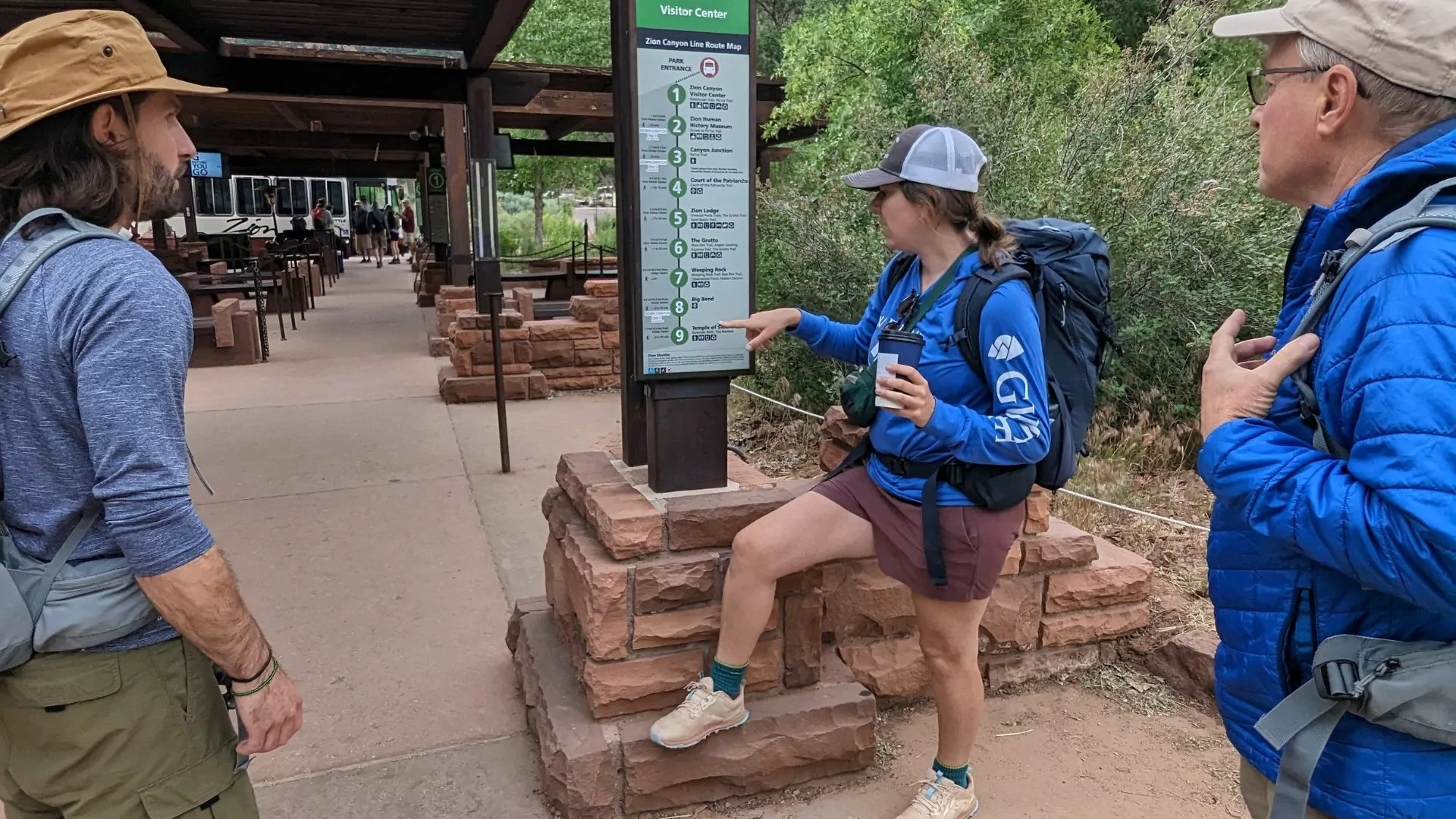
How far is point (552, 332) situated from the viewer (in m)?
8.32

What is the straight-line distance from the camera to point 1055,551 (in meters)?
3.24

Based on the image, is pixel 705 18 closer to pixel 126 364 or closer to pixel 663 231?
pixel 663 231

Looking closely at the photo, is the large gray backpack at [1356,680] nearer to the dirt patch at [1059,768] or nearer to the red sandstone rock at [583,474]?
the dirt patch at [1059,768]

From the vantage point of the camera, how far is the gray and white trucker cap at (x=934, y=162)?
87.0 inches

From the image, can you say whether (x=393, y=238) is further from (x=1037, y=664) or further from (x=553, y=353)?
(x=1037, y=664)

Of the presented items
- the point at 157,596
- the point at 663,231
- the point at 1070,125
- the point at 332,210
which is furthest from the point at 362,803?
the point at 332,210

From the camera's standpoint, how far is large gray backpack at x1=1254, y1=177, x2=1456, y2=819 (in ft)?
3.94

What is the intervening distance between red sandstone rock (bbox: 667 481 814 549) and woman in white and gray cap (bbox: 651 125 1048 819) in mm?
248

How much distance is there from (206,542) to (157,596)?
4.1 inches

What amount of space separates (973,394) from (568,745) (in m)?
1.40

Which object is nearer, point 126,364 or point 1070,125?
point 126,364

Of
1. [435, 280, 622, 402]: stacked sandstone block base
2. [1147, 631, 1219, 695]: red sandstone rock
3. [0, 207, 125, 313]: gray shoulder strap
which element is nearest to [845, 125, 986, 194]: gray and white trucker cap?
[0, 207, 125, 313]: gray shoulder strap

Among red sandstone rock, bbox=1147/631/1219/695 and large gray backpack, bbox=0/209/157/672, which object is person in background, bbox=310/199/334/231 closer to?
red sandstone rock, bbox=1147/631/1219/695

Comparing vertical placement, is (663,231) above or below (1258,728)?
above
